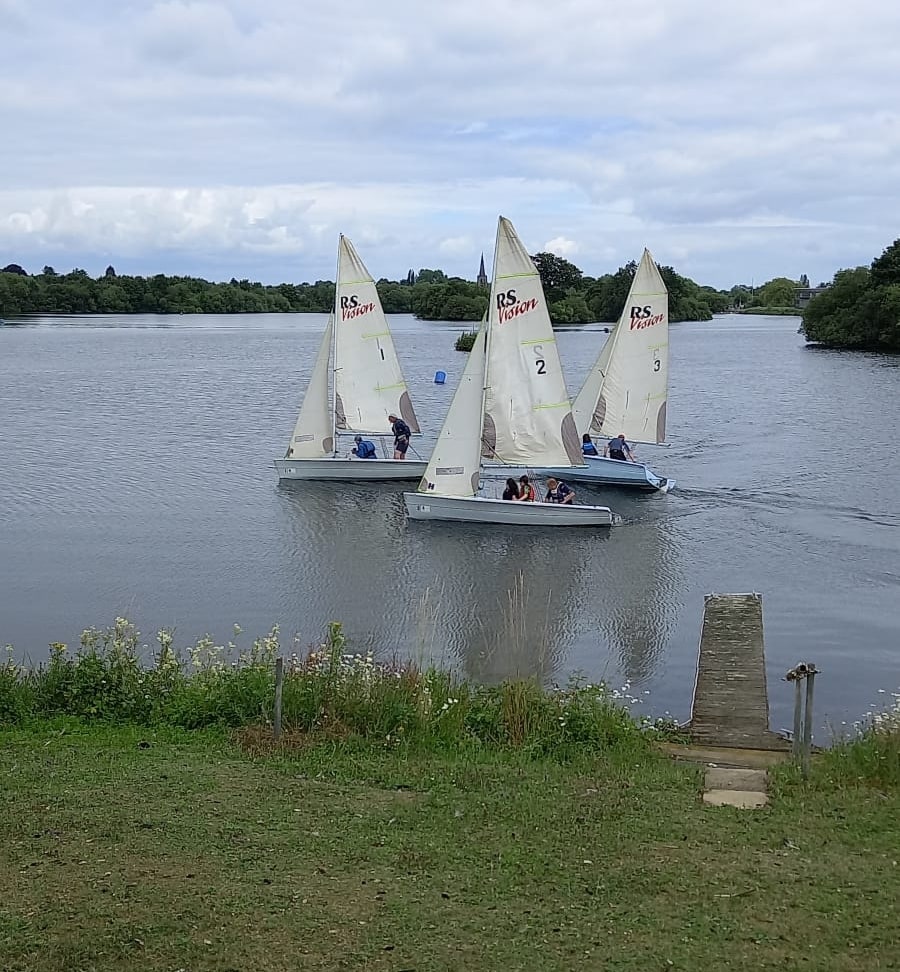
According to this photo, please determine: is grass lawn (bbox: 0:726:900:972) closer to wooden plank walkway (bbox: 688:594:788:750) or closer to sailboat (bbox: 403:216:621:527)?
wooden plank walkway (bbox: 688:594:788:750)

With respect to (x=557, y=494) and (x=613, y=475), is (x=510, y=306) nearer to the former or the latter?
(x=557, y=494)

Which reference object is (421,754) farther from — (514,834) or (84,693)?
(84,693)

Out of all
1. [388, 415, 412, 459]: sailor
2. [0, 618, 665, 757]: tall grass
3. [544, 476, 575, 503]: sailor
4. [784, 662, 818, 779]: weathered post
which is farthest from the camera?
[388, 415, 412, 459]: sailor

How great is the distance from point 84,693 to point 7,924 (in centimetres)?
450

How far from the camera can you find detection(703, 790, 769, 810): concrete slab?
786 centimetres

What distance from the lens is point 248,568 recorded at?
69.3 ft

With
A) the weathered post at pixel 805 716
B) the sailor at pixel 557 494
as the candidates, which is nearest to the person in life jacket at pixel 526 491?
the sailor at pixel 557 494

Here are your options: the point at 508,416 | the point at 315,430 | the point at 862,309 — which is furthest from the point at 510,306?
the point at 862,309

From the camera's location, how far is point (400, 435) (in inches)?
1190

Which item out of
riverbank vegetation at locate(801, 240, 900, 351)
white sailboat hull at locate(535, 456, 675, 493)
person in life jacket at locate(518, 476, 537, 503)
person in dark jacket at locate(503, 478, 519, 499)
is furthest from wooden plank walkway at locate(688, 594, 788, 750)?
riverbank vegetation at locate(801, 240, 900, 351)

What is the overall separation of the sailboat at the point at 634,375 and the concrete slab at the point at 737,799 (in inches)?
912

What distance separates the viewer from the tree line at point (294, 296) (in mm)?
129500

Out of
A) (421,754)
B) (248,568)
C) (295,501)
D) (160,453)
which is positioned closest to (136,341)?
(160,453)

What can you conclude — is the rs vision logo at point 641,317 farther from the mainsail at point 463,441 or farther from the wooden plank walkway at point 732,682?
the wooden plank walkway at point 732,682
